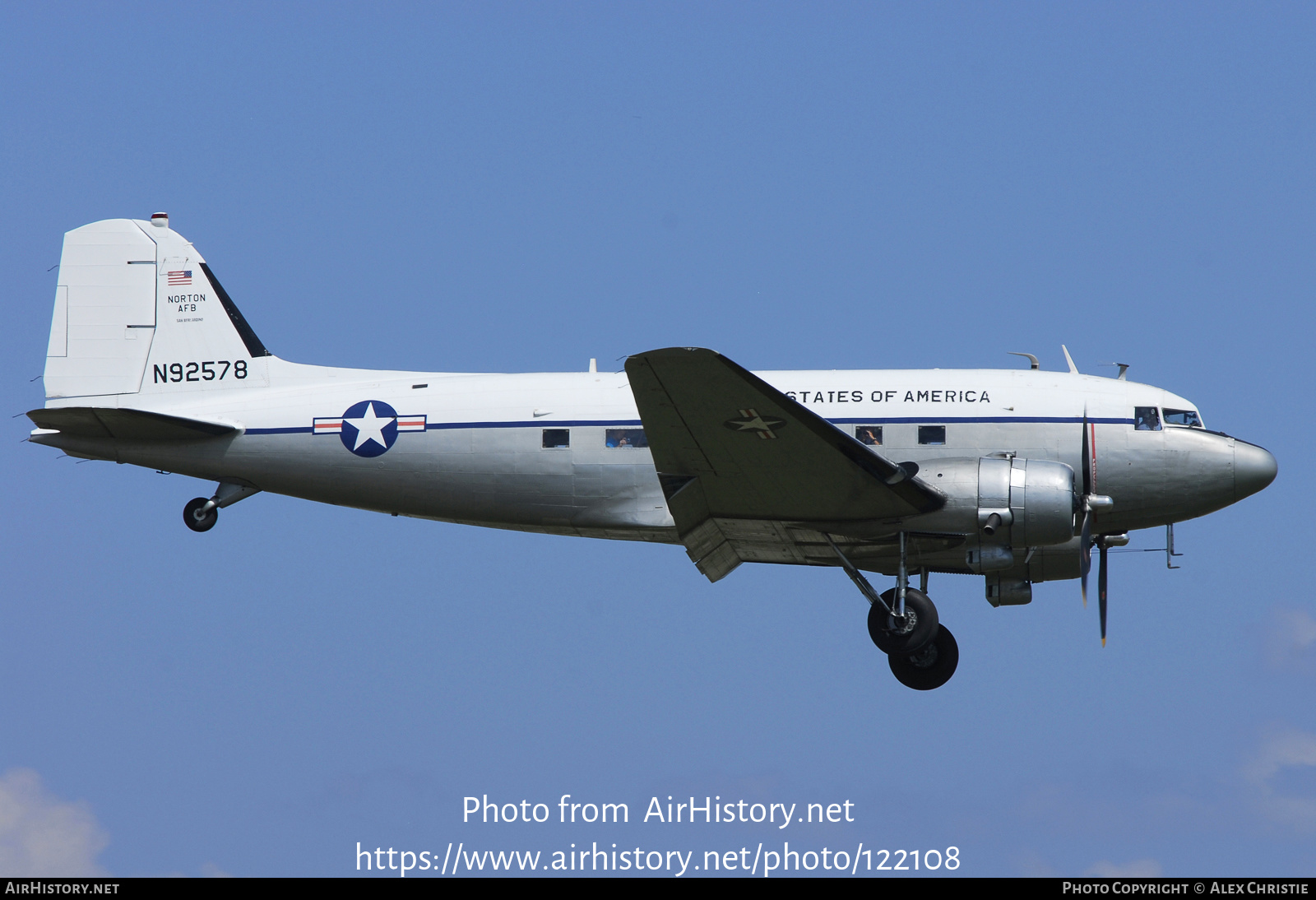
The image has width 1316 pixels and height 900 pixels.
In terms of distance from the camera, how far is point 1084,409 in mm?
18250

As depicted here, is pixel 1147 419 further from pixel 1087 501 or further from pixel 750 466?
Result: pixel 750 466

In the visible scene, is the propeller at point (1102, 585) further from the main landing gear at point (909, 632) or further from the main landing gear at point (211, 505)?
the main landing gear at point (211, 505)

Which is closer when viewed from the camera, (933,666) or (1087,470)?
(1087,470)

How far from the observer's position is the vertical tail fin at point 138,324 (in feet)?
67.1

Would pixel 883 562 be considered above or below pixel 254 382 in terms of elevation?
below

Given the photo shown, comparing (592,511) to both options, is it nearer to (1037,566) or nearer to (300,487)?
(300,487)

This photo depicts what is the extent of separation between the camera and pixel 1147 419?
18328 mm

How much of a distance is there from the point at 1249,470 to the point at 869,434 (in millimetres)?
4481

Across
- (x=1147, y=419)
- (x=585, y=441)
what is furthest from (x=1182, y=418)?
(x=585, y=441)

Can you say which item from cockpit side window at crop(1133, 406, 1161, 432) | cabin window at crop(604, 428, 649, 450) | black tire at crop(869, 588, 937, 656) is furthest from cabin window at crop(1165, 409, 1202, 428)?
cabin window at crop(604, 428, 649, 450)

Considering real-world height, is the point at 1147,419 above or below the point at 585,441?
above

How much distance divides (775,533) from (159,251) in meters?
9.49

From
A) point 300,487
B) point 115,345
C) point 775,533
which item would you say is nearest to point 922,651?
point 775,533

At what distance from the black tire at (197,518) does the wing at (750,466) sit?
619cm
